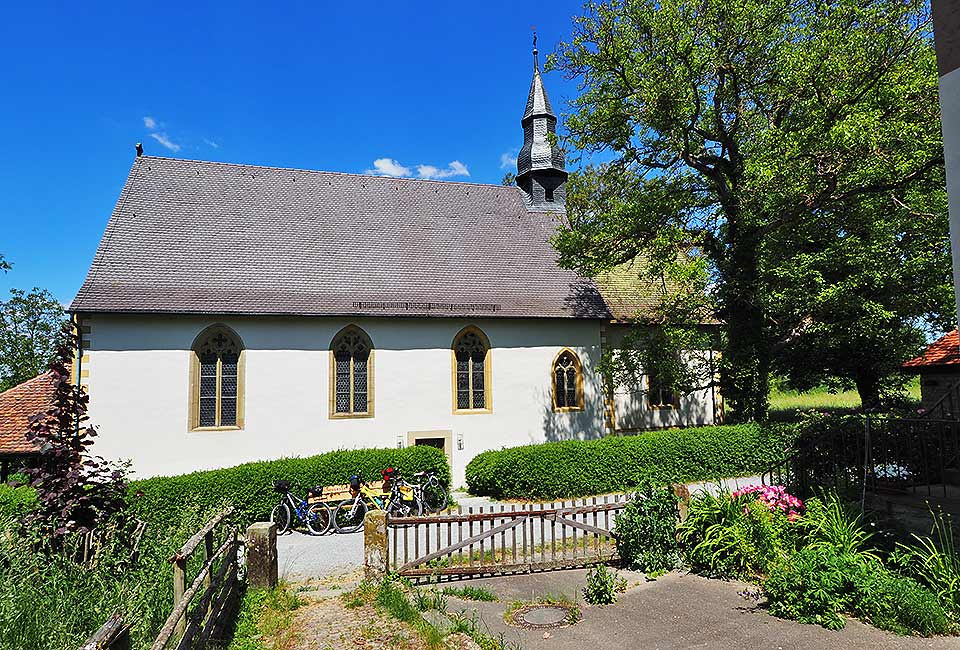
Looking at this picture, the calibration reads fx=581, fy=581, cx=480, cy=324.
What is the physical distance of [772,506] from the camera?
25.8ft

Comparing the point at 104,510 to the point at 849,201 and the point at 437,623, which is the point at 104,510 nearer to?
the point at 437,623

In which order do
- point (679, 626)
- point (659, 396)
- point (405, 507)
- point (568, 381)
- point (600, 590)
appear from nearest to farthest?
1. point (679, 626)
2. point (600, 590)
3. point (405, 507)
4. point (568, 381)
5. point (659, 396)

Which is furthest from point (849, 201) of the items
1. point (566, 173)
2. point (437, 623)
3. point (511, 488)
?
point (437, 623)

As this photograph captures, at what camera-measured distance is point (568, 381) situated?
58.4ft

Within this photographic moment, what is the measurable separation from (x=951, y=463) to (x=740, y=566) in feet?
16.2

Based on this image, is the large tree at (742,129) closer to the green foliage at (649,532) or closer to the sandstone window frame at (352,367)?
the sandstone window frame at (352,367)

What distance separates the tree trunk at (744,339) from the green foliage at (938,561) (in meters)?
8.97

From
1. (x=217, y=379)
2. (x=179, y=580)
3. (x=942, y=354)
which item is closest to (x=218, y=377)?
(x=217, y=379)

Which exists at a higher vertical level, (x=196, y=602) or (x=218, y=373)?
(x=218, y=373)

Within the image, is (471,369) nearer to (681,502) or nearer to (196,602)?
(681,502)

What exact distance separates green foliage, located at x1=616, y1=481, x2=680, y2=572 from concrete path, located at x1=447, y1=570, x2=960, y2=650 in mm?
416

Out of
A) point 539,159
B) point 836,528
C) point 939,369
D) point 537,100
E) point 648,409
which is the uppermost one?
point 537,100

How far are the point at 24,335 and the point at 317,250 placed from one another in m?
39.7

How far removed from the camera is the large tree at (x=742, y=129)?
41.1 feet
